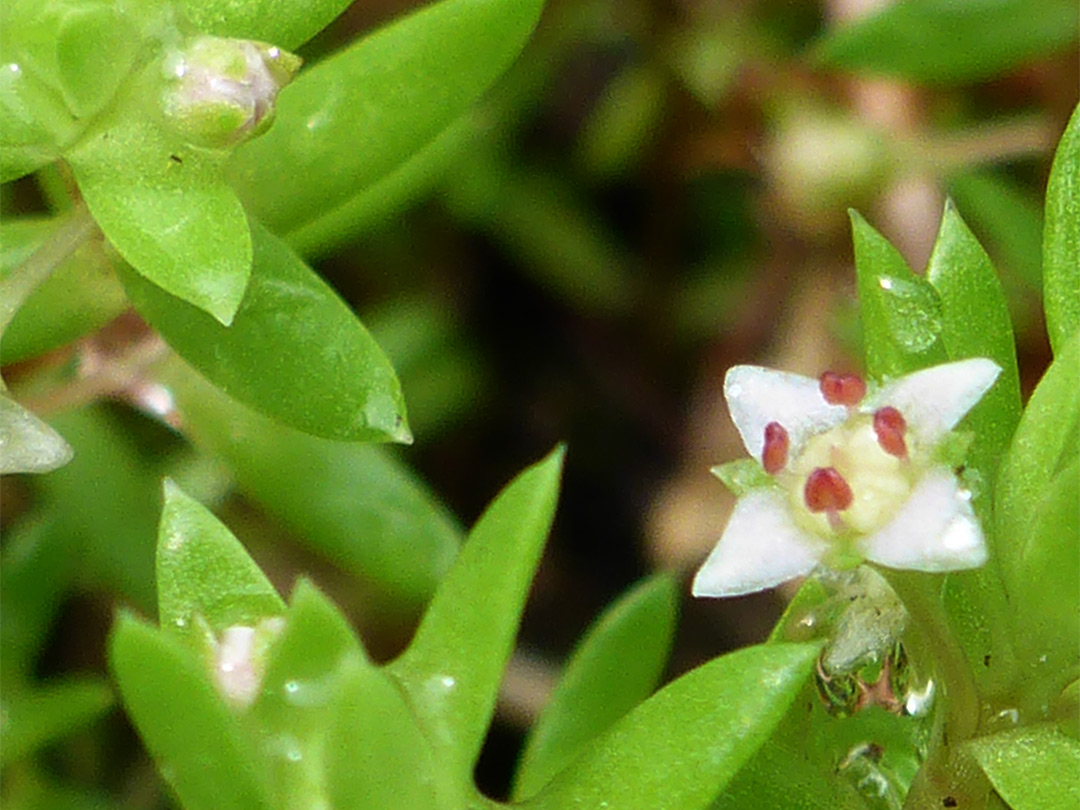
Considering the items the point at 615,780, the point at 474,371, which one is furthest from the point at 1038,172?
the point at 615,780

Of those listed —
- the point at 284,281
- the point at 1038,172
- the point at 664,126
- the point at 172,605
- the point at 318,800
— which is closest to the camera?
the point at 318,800

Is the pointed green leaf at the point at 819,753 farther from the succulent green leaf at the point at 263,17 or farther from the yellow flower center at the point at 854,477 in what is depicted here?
the succulent green leaf at the point at 263,17

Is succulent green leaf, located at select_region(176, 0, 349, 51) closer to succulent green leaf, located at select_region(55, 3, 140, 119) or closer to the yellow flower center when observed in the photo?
succulent green leaf, located at select_region(55, 3, 140, 119)

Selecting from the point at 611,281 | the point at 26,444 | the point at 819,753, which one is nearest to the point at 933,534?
the point at 819,753

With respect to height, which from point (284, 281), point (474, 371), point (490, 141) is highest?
point (284, 281)

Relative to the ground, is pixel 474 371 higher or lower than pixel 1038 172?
lower

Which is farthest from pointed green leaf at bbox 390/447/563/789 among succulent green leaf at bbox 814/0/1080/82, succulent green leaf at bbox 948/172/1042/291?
succulent green leaf at bbox 948/172/1042/291

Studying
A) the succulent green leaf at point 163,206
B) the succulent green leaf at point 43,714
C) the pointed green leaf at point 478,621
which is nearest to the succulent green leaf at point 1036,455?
the pointed green leaf at point 478,621

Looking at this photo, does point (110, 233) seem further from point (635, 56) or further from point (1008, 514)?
point (635, 56)
